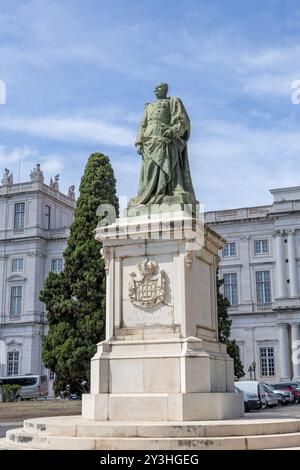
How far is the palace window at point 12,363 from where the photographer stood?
5794 centimetres

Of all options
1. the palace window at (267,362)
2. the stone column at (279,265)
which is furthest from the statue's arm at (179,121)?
the palace window at (267,362)

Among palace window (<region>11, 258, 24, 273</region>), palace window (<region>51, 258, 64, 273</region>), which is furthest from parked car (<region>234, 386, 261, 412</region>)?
palace window (<region>11, 258, 24, 273</region>)

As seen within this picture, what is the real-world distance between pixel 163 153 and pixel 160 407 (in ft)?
16.1

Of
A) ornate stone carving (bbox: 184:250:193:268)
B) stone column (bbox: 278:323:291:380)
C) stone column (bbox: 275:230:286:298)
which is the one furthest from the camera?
stone column (bbox: 275:230:286:298)

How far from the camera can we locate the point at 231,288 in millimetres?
55156

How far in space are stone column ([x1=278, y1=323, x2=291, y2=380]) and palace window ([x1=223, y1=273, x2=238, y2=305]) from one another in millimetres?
4998

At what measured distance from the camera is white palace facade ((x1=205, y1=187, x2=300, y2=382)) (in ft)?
169

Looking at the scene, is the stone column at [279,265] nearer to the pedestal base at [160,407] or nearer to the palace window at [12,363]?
the palace window at [12,363]

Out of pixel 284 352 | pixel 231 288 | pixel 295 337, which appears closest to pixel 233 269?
pixel 231 288

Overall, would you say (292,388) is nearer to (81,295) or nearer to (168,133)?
(81,295)

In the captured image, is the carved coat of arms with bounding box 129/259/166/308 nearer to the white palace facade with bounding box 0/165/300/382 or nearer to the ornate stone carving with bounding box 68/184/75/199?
the white palace facade with bounding box 0/165/300/382

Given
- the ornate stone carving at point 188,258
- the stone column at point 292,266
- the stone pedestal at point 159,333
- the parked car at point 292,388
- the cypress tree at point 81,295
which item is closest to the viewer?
the stone pedestal at point 159,333

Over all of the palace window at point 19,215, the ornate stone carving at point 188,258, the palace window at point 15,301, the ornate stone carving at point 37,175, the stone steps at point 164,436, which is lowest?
the stone steps at point 164,436
